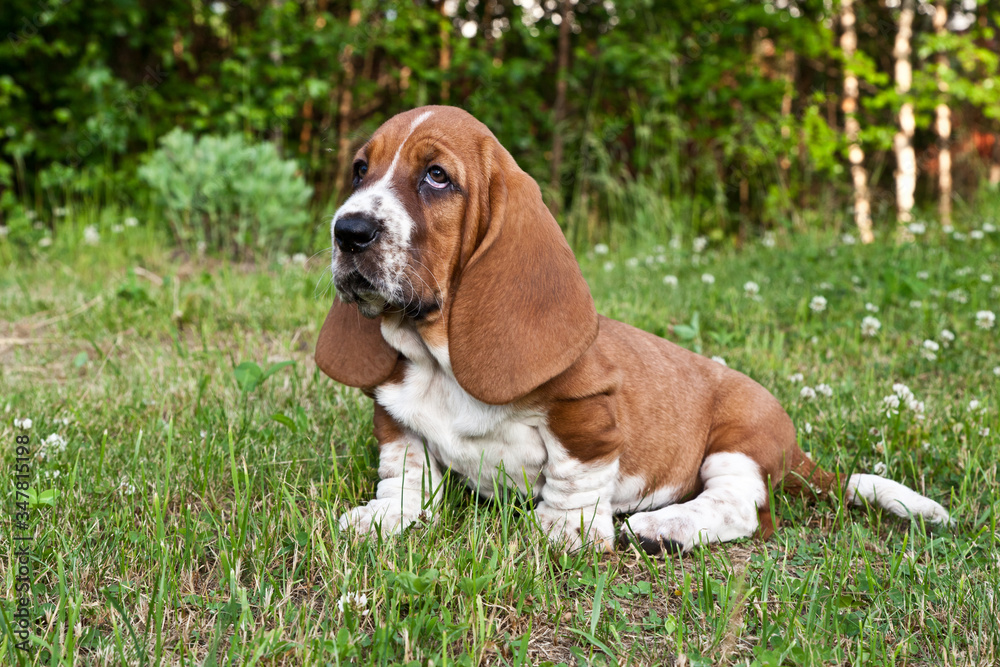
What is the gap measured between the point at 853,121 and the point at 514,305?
9717 millimetres

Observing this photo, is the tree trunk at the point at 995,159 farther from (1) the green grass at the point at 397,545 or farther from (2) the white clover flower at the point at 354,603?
(2) the white clover flower at the point at 354,603

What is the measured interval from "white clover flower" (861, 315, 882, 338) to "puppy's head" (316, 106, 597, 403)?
9.14 feet

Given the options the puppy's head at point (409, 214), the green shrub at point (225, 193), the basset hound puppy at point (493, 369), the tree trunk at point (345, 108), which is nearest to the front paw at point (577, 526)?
the basset hound puppy at point (493, 369)

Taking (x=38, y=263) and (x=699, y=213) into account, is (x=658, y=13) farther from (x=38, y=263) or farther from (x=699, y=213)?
(x=38, y=263)

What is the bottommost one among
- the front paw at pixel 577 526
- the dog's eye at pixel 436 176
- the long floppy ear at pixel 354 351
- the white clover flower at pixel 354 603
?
the front paw at pixel 577 526

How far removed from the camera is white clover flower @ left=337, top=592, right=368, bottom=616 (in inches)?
Answer: 72.9

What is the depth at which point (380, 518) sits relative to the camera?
7.61 feet

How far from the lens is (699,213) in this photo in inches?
360

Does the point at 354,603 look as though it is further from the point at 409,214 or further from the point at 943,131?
the point at 943,131

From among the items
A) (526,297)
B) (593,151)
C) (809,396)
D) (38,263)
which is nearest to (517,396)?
(526,297)

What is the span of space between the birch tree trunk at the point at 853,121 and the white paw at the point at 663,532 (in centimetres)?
752

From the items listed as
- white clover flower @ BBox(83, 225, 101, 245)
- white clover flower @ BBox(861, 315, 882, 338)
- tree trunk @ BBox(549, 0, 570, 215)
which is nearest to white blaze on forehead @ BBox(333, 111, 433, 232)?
white clover flower @ BBox(861, 315, 882, 338)

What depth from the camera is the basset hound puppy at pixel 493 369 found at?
88.7 inches

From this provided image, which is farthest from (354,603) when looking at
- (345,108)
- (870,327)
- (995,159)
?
(995,159)
